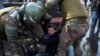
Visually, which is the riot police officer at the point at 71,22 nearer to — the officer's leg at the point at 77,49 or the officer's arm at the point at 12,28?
the officer's leg at the point at 77,49

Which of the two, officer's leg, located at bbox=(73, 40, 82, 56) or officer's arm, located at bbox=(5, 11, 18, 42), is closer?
officer's arm, located at bbox=(5, 11, 18, 42)

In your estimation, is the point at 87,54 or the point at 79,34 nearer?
the point at 79,34

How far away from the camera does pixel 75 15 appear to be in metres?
2.99

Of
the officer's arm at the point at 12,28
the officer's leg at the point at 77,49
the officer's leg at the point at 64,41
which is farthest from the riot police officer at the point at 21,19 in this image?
the officer's leg at the point at 77,49

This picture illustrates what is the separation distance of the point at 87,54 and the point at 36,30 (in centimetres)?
132

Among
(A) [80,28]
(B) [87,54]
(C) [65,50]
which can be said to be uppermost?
(A) [80,28]

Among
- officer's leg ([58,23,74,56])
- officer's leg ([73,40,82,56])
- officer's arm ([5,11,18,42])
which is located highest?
officer's arm ([5,11,18,42])

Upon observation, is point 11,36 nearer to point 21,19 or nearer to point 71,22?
point 21,19

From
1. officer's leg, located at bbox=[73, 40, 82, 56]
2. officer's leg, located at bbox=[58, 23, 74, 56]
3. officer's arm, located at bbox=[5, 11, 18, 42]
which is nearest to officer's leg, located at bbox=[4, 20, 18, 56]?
officer's arm, located at bbox=[5, 11, 18, 42]

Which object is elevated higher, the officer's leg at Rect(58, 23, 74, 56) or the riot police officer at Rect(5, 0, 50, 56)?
the riot police officer at Rect(5, 0, 50, 56)

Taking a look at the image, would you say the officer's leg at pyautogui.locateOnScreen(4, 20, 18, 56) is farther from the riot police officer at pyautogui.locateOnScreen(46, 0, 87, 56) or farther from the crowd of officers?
the riot police officer at pyautogui.locateOnScreen(46, 0, 87, 56)

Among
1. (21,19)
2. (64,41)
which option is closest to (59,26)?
(64,41)

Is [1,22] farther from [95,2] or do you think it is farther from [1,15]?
[95,2]

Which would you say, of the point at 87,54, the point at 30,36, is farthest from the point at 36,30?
the point at 87,54
